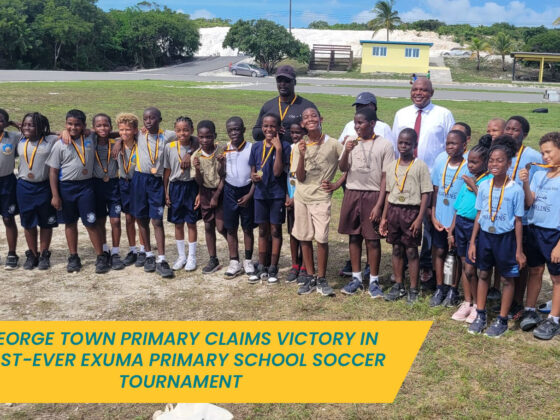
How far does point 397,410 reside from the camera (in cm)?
358

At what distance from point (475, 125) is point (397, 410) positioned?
1536 cm

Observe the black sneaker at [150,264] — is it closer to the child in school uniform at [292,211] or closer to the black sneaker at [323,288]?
the child in school uniform at [292,211]

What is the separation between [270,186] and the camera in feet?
18.3

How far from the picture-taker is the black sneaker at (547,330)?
4.46 meters

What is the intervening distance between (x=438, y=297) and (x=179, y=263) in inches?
105

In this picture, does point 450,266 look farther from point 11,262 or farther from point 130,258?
point 11,262

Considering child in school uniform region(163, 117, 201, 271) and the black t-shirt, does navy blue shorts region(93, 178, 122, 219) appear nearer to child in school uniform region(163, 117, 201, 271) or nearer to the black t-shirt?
child in school uniform region(163, 117, 201, 271)

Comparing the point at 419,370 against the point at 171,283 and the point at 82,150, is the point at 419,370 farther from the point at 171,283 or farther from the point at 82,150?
the point at 82,150

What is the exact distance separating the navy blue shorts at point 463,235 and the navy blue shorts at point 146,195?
2900mm

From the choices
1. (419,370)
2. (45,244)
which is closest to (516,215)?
(419,370)

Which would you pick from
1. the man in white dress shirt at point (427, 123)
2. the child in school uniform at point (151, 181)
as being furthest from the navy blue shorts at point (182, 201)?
the man in white dress shirt at point (427, 123)

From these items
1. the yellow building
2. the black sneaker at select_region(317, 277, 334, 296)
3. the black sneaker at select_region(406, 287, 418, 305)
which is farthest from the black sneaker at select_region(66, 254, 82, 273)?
the yellow building

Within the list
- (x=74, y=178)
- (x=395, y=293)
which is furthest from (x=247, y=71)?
(x=395, y=293)

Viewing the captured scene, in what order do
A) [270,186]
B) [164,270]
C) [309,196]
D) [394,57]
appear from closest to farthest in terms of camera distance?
[309,196] < [270,186] < [164,270] < [394,57]
